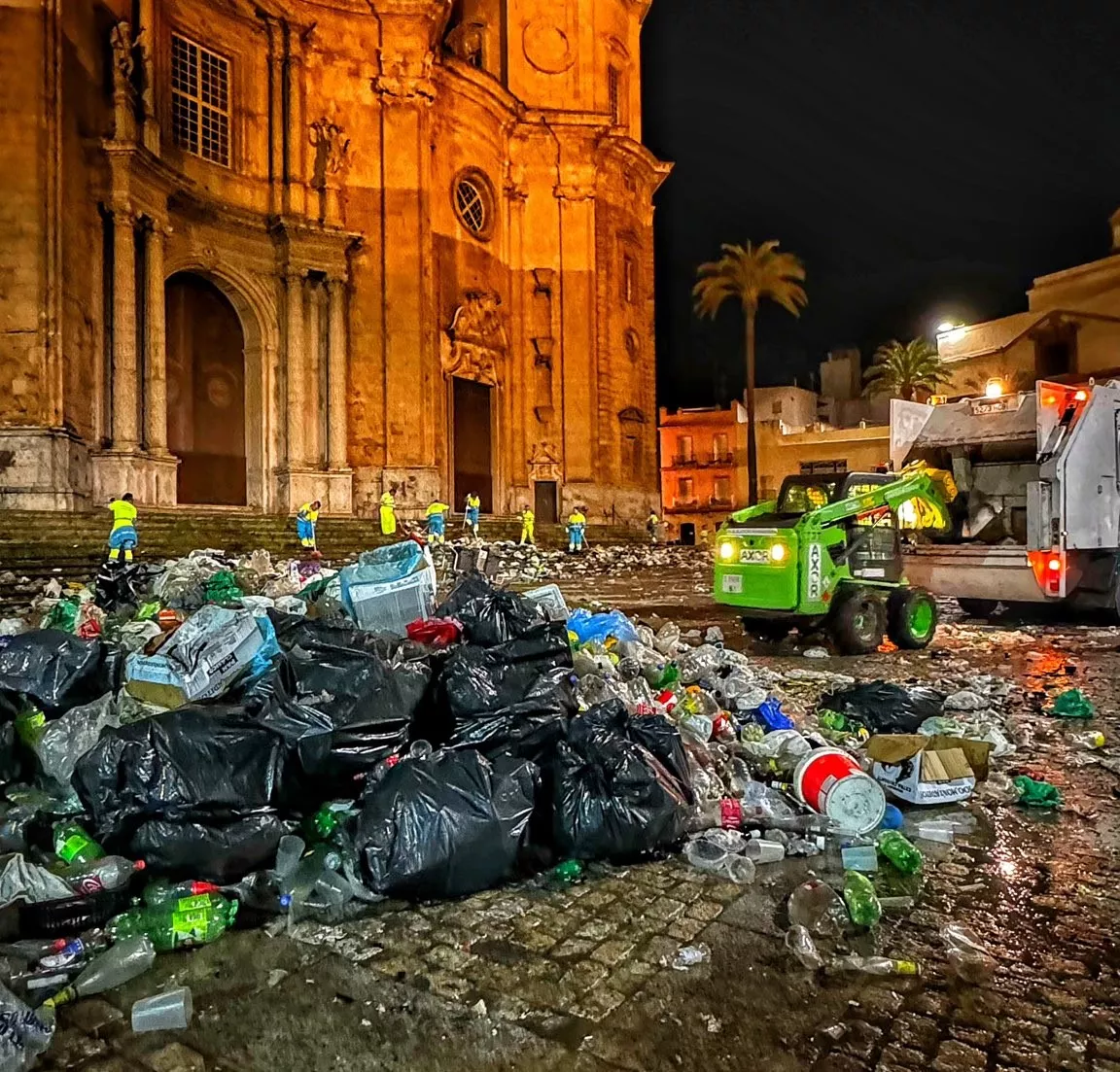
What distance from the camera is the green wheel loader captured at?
26.9 feet

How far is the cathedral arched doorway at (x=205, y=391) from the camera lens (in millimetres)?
18516

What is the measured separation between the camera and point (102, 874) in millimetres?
2824

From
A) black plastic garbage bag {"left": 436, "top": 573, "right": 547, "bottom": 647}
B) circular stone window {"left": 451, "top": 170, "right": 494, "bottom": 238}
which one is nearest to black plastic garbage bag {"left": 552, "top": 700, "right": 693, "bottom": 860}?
black plastic garbage bag {"left": 436, "top": 573, "right": 547, "bottom": 647}

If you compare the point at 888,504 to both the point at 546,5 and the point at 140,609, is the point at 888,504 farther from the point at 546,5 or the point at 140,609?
the point at 546,5

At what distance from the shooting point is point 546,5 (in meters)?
26.4

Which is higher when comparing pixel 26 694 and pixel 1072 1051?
pixel 26 694

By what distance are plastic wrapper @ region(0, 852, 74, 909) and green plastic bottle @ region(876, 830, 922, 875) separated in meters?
2.95

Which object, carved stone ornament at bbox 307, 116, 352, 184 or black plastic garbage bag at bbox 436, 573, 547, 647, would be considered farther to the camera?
carved stone ornament at bbox 307, 116, 352, 184

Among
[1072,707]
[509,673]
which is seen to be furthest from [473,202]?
[509,673]

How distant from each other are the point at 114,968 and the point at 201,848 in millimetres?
488

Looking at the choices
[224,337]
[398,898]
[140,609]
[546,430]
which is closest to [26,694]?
[140,609]

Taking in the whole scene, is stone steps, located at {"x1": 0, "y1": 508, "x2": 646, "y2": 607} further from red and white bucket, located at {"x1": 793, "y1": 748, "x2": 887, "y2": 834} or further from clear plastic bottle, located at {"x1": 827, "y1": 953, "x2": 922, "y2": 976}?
clear plastic bottle, located at {"x1": 827, "y1": 953, "x2": 922, "y2": 976}

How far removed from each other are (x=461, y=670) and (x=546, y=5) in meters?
28.5

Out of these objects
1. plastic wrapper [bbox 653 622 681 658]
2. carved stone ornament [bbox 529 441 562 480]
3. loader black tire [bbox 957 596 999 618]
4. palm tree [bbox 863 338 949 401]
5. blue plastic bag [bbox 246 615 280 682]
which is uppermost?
palm tree [bbox 863 338 949 401]
